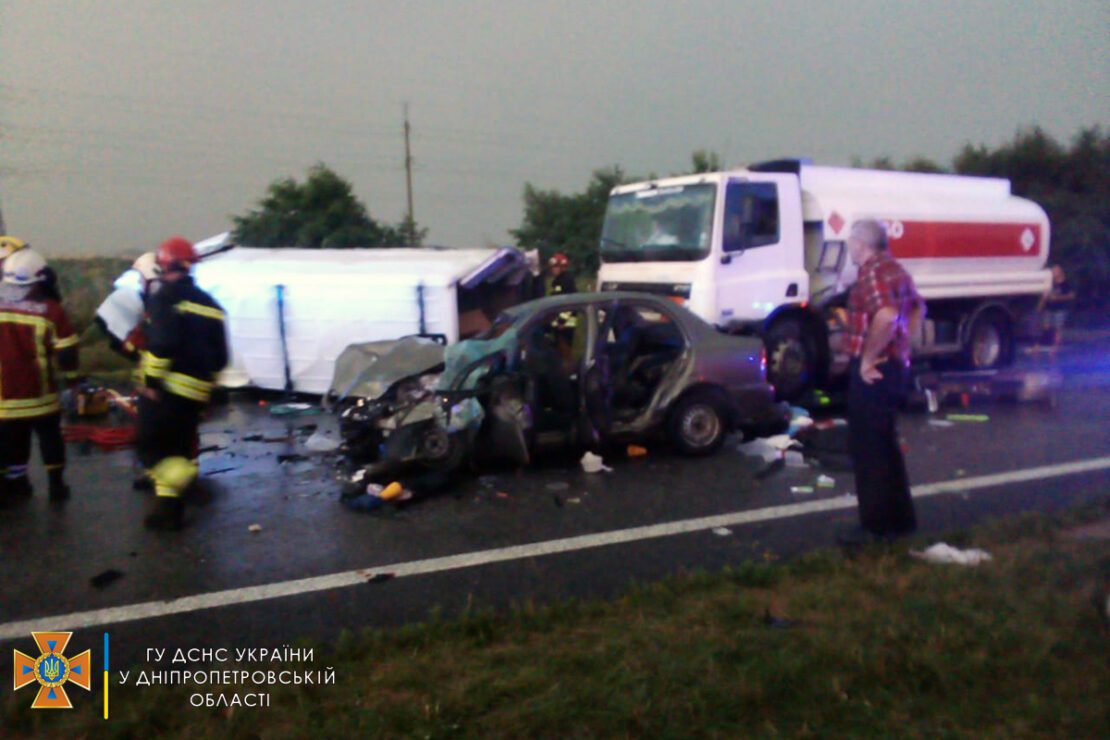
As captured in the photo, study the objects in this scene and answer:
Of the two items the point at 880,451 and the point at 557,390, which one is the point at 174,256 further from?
the point at 880,451

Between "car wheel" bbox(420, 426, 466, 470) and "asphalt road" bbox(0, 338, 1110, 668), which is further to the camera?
"car wheel" bbox(420, 426, 466, 470)

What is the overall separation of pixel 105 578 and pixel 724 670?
3.66 metres

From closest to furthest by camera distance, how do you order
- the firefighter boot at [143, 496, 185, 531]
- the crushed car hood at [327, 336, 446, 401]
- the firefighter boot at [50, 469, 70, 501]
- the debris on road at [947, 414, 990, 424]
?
the firefighter boot at [143, 496, 185, 531], the firefighter boot at [50, 469, 70, 501], the crushed car hood at [327, 336, 446, 401], the debris on road at [947, 414, 990, 424]

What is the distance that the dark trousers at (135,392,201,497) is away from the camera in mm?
6035

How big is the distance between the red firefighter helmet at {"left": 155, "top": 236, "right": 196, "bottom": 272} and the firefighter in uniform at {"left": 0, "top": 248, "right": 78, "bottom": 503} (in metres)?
1.36

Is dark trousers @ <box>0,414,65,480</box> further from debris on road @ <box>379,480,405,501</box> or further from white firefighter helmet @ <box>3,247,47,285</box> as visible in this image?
debris on road @ <box>379,480,405,501</box>

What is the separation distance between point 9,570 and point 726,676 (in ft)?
14.5

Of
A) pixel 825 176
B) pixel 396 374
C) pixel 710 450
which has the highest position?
pixel 825 176

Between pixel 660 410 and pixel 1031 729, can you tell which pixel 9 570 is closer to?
pixel 660 410

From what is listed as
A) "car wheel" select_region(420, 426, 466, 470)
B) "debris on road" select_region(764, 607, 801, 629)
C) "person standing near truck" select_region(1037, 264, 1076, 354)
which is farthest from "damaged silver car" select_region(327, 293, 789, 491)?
"person standing near truck" select_region(1037, 264, 1076, 354)

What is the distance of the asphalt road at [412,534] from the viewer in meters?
4.84

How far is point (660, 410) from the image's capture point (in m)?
7.99

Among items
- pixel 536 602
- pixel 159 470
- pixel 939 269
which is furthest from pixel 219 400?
pixel 939 269

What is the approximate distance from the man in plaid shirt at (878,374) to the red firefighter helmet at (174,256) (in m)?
4.33
